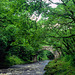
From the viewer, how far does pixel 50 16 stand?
620 centimetres

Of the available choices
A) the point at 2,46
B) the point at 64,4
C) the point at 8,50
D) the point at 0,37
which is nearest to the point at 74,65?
the point at 64,4

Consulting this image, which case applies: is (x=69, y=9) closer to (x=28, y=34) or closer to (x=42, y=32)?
(x=42, y=32)

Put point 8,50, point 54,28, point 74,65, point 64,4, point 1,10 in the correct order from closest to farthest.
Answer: point 64,4, point 54,28, point 74,65, point 1,10, point 8,50

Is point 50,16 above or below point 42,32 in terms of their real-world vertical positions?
above

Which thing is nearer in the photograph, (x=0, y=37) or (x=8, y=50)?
(x=0, y=37)

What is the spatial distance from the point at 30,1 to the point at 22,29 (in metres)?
1.89

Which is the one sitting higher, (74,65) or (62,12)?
(62,12)

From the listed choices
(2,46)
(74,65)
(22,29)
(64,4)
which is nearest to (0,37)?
(2,46)

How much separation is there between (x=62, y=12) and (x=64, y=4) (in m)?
0.54

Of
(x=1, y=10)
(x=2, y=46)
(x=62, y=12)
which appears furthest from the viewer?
(x=2, y=46)

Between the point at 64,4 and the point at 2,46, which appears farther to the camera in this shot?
the point at 2,46

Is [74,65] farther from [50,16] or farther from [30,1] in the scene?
[30,1]

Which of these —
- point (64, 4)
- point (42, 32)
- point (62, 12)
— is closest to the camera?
point (64, 4)

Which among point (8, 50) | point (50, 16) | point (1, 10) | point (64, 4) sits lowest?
point (8, 50)
